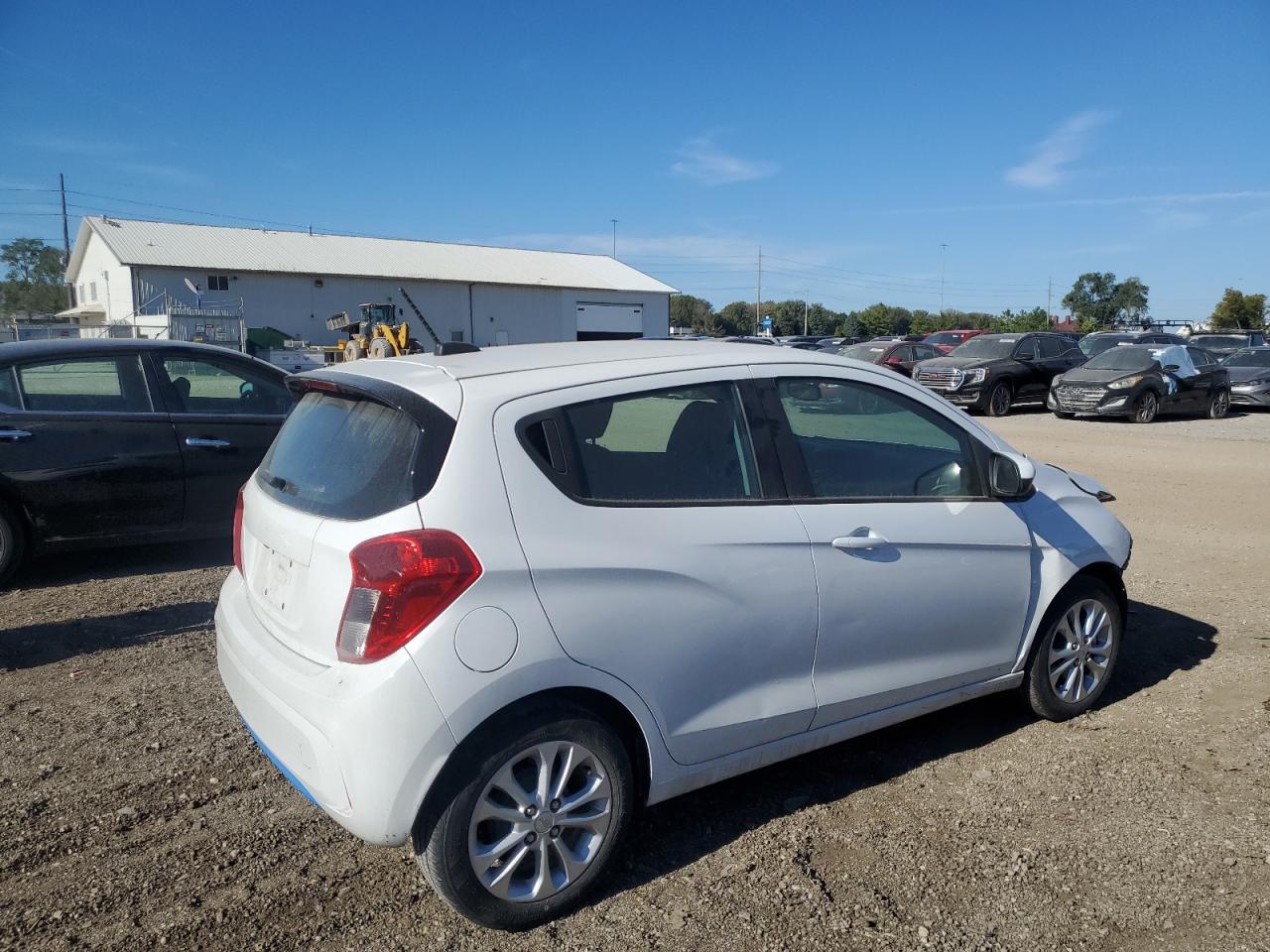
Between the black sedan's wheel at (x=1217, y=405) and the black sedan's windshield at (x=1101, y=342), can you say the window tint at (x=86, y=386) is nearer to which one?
the black sedan's wheel at (x=1217, y=405)

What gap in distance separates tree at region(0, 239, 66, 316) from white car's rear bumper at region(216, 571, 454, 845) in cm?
9536

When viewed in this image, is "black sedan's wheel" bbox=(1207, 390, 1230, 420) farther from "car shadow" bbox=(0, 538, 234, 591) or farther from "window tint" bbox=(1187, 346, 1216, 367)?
"car shadow" bbox=(0, 538, 234, 591)

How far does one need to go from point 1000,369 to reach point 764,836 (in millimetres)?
19319

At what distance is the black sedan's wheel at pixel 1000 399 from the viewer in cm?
2090

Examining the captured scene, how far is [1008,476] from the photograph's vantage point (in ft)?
13.0

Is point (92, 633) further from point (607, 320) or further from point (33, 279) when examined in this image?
point (33, 279)

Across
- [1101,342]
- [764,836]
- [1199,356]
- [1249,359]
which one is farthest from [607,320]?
[764,836]

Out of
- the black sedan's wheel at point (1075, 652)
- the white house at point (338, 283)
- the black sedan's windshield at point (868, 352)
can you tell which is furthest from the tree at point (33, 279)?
the black sedan's wheel at point (1075, 652)

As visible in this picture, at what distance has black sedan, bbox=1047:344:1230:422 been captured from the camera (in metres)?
19.2

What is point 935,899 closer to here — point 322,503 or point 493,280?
point 322,503

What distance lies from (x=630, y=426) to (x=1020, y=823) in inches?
81.8

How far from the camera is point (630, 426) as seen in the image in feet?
11.2

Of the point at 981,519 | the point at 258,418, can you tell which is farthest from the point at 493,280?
the point at 981,519

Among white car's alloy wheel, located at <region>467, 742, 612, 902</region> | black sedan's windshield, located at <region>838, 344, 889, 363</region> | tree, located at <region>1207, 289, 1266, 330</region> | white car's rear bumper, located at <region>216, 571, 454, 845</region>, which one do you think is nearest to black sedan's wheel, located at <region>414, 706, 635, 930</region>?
white car's alloy wheel, located at <region>467, 742, 612, 902</region>
